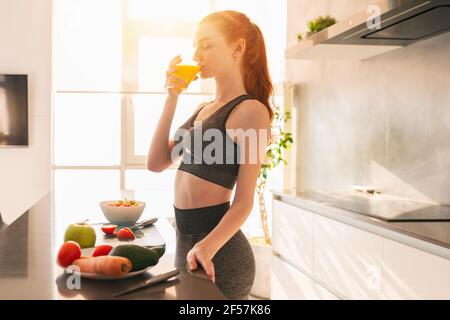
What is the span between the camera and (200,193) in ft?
4.60

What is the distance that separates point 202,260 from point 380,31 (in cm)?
153

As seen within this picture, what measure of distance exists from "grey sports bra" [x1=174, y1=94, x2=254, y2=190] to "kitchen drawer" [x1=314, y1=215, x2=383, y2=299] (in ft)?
2.60

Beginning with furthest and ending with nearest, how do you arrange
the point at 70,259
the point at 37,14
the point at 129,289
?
the point at 37,14, the point at 70,259, the point at 129,289

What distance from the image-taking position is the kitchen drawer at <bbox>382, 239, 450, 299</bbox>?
1520mm

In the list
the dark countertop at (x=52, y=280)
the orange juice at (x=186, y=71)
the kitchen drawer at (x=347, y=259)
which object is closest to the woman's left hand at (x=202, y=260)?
the dark countertop at (x=52, y=280)

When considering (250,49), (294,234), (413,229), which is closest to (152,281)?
(250,49)

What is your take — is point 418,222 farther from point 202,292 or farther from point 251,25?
point 202,292

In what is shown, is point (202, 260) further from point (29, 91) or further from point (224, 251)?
point (29, 91)

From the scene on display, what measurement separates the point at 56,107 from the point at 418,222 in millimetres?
3730

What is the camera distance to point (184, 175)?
57.4 inches

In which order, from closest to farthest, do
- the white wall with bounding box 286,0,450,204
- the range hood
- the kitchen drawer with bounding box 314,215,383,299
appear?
the range hood, the kitchen drawer with bounding box 314,215,383,299, the white wall with bounding box 286,0,450,204

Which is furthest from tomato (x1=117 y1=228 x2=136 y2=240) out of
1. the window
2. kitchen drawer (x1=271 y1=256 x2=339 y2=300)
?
the window

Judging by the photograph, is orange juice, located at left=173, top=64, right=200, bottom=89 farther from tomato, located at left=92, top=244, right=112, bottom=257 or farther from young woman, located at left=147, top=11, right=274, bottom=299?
tomato, located at left=92, top=244, right=112, bottom=257

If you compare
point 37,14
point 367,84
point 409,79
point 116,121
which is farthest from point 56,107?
point 409,79
